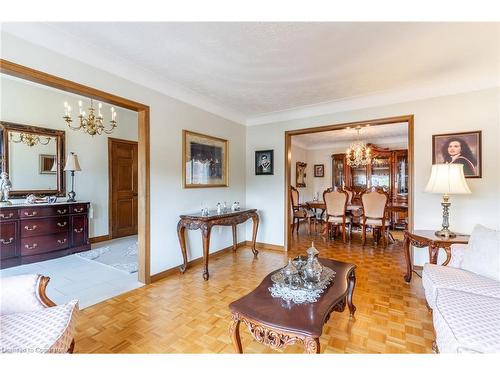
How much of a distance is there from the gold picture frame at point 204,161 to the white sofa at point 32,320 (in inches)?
78.8

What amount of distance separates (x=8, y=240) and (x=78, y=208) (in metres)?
0.87

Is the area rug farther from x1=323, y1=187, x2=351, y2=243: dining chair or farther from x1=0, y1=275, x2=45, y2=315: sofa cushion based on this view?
Answer: x1=323, y1=187, x2=351, y2=243: dining chair

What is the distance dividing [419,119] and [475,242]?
1796mm

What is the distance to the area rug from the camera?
3.19 meters

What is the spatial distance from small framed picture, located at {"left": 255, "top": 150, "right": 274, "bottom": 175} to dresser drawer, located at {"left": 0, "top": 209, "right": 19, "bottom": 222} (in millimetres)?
3450

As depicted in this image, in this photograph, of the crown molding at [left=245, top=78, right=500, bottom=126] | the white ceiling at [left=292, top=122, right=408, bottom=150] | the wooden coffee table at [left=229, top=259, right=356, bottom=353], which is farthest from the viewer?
the white ceiling at [left=292, top=122, right=408, bottom=150]

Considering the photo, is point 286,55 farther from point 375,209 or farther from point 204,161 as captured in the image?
point 375,209

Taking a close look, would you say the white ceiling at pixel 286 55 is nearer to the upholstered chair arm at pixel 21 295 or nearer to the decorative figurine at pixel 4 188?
the upholstered chair arm at pixel 21 295

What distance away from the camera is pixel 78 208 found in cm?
374

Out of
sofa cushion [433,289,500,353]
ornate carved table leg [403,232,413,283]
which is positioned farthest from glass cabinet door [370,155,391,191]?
sofa cushion [433,289,500,353]

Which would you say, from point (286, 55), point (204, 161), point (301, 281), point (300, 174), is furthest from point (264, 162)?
point (300, 174)

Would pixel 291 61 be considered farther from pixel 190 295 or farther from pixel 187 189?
pixel 190 295

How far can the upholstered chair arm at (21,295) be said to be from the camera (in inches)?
50.9
